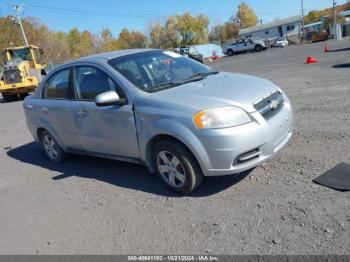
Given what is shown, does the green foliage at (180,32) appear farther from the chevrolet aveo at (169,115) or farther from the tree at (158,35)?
the chevrolet aveo at (169,115)

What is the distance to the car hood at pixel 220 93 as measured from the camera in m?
4.00

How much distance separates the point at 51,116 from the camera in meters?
6.02

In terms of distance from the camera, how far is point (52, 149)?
649 centimetres

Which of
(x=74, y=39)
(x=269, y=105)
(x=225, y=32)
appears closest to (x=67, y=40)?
(x=74, y=39)

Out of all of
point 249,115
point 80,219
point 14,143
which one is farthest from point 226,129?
point 14,143

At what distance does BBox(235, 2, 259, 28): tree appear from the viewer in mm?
108125

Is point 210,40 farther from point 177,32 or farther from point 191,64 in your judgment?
point 191,64

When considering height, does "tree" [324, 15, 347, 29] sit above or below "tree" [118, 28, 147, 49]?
below

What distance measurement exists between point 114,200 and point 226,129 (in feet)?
5.86

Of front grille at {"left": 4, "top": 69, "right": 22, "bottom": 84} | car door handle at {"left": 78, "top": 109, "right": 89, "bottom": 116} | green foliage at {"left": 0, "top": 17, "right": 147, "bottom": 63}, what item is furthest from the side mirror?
green foliage at {"left": 0, "top": 17, "right": 147, "bottom": 63}

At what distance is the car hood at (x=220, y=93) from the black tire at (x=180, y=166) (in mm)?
516

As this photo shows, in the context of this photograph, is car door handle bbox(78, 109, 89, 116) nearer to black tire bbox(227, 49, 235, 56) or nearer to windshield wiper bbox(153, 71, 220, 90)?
windshield wiper bbox(153, 71, 220, 90)

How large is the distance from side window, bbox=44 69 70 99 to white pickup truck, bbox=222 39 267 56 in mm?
47209

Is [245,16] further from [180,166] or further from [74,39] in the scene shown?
[180,166]
